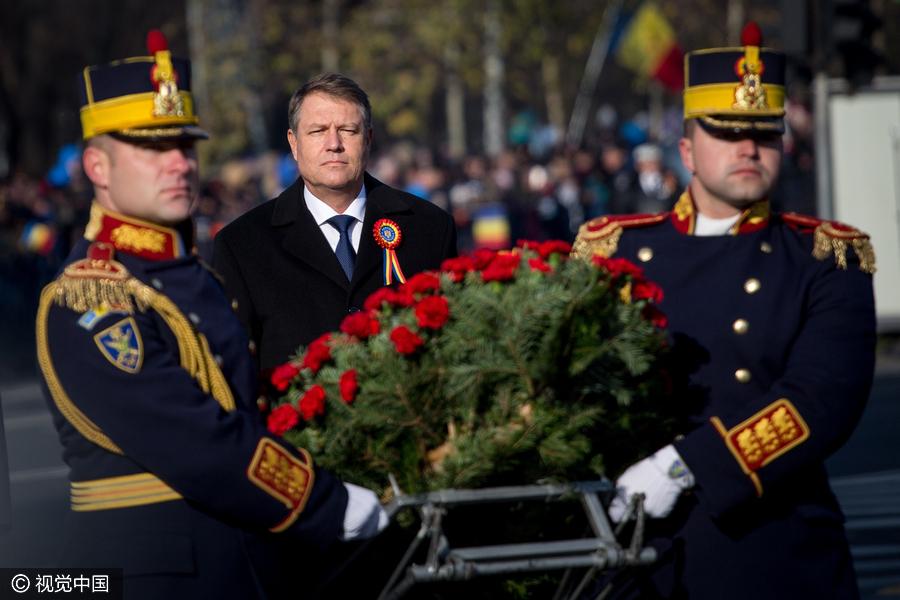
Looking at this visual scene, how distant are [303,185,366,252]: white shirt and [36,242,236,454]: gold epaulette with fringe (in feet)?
4.20

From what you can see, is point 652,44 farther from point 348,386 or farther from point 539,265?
point 348,386

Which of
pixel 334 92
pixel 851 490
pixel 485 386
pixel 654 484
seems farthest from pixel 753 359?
pixel 851 490

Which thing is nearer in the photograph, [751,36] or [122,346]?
[122,346]

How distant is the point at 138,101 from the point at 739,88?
1.67m

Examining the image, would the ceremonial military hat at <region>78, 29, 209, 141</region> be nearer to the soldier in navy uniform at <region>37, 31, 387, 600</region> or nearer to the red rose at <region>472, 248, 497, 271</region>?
the soldier in navy uniform at <region>37, 31, 387, 600</region>

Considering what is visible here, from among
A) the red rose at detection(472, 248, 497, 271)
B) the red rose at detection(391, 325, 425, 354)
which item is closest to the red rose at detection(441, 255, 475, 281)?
the red rose at detection(472, 248, 497, 271)

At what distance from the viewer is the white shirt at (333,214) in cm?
412

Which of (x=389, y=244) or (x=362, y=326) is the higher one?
(x=389, y=244)

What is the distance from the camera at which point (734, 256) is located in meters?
3.53

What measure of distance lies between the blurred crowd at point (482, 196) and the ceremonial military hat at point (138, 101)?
37.6ft

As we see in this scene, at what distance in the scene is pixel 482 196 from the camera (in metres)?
18.3

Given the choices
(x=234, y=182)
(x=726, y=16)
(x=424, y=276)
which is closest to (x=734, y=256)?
(x=424, y=276)

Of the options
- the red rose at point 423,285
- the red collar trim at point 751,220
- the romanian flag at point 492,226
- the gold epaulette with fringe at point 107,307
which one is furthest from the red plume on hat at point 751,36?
the romanian flag at point 492,226

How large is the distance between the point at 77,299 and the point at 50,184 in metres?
19.1
